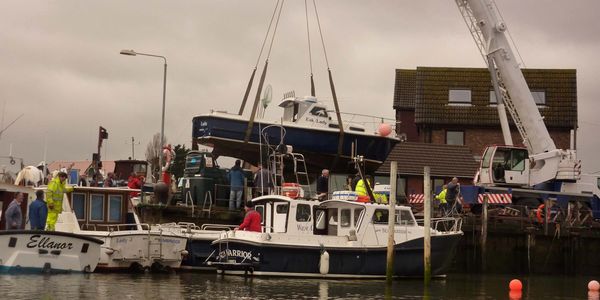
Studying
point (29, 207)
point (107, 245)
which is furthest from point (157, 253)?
point (29, 207)

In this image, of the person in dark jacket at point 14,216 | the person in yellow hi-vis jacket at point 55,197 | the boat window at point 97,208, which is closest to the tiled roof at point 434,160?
the boat window at point 97,208

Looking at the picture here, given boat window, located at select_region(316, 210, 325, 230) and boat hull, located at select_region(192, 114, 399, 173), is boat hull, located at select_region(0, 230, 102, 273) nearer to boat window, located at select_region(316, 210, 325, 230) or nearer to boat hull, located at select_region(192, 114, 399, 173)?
boat window, located at select_region(316, 210, 325, 230)

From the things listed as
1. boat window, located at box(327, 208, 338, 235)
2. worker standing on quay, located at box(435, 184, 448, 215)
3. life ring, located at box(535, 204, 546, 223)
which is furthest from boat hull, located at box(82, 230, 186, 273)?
life ring, located at box(535, 204, 546, 223)

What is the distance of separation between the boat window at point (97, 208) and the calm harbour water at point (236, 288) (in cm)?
266

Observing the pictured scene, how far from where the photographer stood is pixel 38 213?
2506cm

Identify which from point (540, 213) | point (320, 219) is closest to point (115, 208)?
point (320, 219)

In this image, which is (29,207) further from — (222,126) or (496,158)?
(496,158)

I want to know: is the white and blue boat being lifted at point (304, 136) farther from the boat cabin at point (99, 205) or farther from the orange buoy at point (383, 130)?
the boat cabin at point (99, 205)

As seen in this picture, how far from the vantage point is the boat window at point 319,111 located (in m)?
35.3

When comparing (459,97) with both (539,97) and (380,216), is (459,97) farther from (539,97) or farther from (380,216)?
(380,216)

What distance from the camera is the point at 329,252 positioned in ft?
88.1

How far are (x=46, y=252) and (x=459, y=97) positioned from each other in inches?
1324

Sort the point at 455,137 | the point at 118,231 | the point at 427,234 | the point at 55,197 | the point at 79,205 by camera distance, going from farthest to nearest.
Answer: the point at 455,137 → the point at 79,205 → the point at 118,231 → the point at 427,234 → the point at 55,197

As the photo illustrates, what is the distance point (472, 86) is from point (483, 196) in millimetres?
21289
